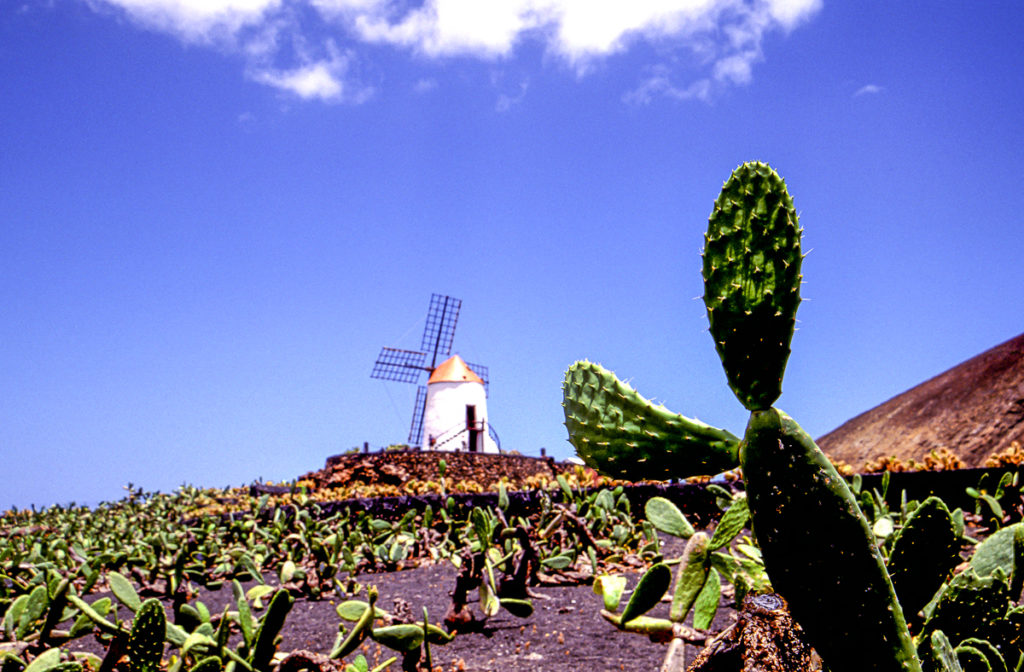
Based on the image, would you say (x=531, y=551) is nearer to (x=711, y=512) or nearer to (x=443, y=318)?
(x=711, y=512)

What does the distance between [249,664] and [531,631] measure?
136 centimetres

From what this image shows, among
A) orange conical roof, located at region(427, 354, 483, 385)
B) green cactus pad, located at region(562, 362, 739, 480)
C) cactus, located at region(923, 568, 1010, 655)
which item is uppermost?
orange conical roof, located at region(427, 354, 483, 385)

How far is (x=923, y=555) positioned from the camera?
1.57 meters

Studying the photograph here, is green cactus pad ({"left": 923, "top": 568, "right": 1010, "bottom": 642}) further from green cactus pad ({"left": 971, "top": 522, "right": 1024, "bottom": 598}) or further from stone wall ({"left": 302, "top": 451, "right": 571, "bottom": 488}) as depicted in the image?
stone wall ({"left": 302, "top": 451, "right": 571, "bottom": 488})

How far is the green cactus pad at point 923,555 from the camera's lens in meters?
1.56

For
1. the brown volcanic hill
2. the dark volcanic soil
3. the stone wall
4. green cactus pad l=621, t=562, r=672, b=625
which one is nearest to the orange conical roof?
the stone wall

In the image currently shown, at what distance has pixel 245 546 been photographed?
6.00m

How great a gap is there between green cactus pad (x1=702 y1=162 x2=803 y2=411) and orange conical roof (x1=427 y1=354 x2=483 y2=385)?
29.9 meters

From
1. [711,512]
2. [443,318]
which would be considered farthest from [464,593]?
[443,318]

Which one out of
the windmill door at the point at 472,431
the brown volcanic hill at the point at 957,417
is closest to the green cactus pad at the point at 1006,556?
the brown volcanic hill at the point at 957,417

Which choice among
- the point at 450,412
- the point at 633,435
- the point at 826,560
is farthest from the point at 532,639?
the point at 450,412

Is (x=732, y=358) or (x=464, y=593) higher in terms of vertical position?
(x=732, y=358)

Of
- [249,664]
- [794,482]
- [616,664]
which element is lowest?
[616,664]

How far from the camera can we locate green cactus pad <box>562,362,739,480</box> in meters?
1.57
